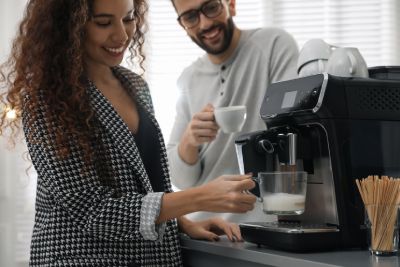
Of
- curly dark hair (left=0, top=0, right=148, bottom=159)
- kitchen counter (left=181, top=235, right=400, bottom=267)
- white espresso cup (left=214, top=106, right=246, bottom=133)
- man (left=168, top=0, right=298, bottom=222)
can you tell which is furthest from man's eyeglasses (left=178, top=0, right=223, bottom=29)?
kitchen counter (left=181, top=235, right=400, bottom=267)

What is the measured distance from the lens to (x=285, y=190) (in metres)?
1.45

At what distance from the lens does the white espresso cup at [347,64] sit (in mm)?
1547

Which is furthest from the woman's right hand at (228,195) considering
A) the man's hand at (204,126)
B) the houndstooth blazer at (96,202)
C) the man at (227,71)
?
the man at (227,71)

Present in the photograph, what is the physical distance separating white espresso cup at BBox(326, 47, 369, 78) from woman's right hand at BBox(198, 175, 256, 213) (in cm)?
34

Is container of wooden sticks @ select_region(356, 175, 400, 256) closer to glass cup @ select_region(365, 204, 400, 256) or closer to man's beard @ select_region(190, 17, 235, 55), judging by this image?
glass cup @ select_region(365, 204, 400, 256)

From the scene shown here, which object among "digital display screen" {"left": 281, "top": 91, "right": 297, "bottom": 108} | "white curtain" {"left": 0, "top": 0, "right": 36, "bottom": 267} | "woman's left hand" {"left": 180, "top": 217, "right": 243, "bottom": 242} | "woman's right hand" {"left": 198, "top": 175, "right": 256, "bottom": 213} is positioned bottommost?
"white curtain" {"left": 0, "top": 0, "right": 36, "bottom": 267}

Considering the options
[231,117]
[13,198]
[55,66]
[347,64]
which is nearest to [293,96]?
[347,64]

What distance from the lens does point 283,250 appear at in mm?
1470

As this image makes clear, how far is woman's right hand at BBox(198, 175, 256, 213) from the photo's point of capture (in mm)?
1438

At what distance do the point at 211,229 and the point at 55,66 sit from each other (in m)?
0.61

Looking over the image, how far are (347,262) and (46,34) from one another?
897 millimetres

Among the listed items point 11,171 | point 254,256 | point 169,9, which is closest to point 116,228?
point 254,256

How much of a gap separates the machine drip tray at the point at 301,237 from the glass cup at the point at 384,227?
0.12m

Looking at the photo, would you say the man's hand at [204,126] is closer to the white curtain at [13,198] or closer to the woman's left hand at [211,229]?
the woman's left hand at [211,229]
